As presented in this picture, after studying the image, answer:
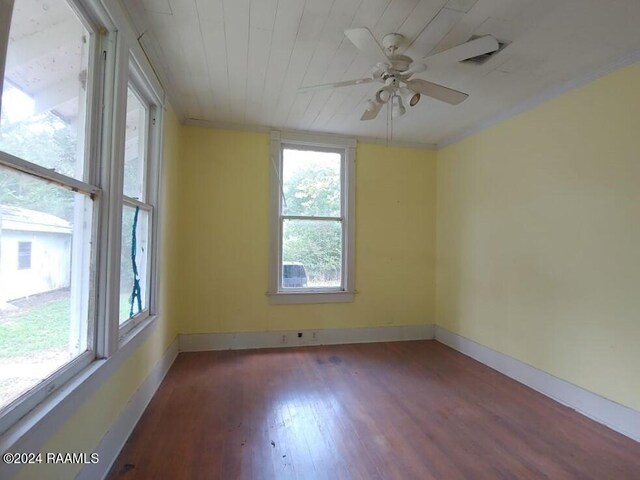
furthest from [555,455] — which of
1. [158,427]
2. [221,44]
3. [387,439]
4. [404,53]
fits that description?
[221,44]

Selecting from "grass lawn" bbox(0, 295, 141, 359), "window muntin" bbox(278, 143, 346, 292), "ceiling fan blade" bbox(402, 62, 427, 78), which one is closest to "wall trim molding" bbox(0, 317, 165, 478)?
"grass lawn" bbox(0, 295, 141, 359)

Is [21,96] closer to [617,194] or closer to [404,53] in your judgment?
[404,53]

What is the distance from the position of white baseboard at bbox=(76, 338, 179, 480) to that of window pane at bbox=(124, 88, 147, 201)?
136 centimetres

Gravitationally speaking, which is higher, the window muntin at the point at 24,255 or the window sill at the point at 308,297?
the window muntin at the point at 24,255

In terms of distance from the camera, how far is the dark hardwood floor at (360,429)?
1.76 metres

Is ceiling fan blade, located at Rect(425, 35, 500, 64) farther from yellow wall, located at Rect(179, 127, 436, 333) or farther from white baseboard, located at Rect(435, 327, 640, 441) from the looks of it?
white baseboard, located at Rect(435, 327, 640, 441)

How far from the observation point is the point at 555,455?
1896 millimetres

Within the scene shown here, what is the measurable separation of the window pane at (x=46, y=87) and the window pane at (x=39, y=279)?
0.43ft

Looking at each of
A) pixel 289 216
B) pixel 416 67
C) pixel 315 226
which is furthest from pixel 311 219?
pixel 416 67

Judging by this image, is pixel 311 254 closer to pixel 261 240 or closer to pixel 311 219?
pixel 311 219

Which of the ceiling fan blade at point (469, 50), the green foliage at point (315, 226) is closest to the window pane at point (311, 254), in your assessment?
the green foliage at point (315, 226)

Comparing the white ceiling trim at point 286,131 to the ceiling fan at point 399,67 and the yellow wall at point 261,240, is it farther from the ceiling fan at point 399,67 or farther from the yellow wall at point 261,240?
the ceiling fan at point 399,67

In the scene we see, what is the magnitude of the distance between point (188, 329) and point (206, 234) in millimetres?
1065

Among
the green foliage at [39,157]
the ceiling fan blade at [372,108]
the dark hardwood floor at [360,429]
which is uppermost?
the ceiling fan blade at [372,108]
